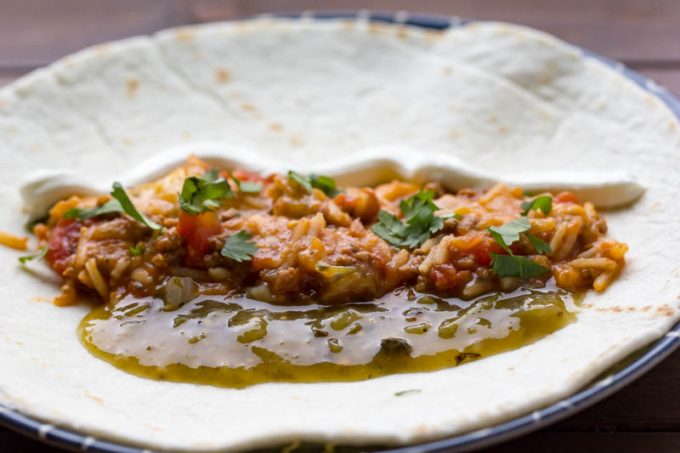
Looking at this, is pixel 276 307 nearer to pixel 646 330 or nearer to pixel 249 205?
pixel 249 205

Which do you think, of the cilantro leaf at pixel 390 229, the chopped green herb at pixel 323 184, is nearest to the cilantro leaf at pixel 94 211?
the chopped green herb at pixel 323 184

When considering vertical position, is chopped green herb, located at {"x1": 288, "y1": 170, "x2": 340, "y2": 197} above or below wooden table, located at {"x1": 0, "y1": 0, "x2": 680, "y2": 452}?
below

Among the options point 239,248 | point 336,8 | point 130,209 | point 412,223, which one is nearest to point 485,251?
point 412,223

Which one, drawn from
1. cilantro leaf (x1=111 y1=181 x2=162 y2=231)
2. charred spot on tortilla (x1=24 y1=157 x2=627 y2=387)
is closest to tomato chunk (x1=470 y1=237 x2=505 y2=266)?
charred spot on tortilla (x1=24 y1=157 x2=627 y2=387)

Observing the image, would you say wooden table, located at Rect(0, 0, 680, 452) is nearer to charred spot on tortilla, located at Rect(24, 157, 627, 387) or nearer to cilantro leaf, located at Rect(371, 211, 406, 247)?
charred spot on tortilla, located at Rect(24, 157, 627, 387)

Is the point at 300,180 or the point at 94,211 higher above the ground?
the point at 300,180

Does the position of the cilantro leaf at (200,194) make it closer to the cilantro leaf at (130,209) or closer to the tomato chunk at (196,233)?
the tomato chunk at (196,233)

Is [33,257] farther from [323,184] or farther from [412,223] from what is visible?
[412,223]
